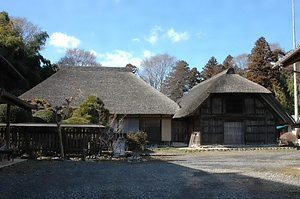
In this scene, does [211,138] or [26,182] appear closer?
[26,182]

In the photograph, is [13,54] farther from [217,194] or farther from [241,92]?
[217,194]

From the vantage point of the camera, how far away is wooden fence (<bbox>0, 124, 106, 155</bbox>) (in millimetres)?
14648

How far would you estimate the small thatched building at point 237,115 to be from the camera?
2327 centimetres

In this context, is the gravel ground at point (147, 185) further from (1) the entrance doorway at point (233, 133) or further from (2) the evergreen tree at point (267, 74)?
(2) the evergreen tree at point (267, 74)

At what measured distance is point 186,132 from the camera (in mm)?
26641

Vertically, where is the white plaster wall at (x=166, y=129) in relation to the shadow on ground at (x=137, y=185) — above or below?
above

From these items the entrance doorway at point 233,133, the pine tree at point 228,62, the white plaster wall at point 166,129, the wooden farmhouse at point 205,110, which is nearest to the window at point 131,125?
the wooden farmhouse at point 205,110

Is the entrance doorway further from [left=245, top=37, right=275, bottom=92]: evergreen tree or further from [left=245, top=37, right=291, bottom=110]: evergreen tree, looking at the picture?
[left=245, top=37, right=275, bottom=92]: evergreen tree

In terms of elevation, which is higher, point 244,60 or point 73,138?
point 244,60

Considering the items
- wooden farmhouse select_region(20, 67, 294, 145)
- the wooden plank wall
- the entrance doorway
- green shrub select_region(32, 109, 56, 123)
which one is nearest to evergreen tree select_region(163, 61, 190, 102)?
wooden farmhouse select_region(20, 67, 294, 145)

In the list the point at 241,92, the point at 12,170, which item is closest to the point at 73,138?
the point at 12,170

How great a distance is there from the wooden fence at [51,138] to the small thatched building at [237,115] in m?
9.10

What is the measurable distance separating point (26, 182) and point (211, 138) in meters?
17.2

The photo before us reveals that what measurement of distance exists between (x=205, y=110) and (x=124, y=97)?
655 cm
